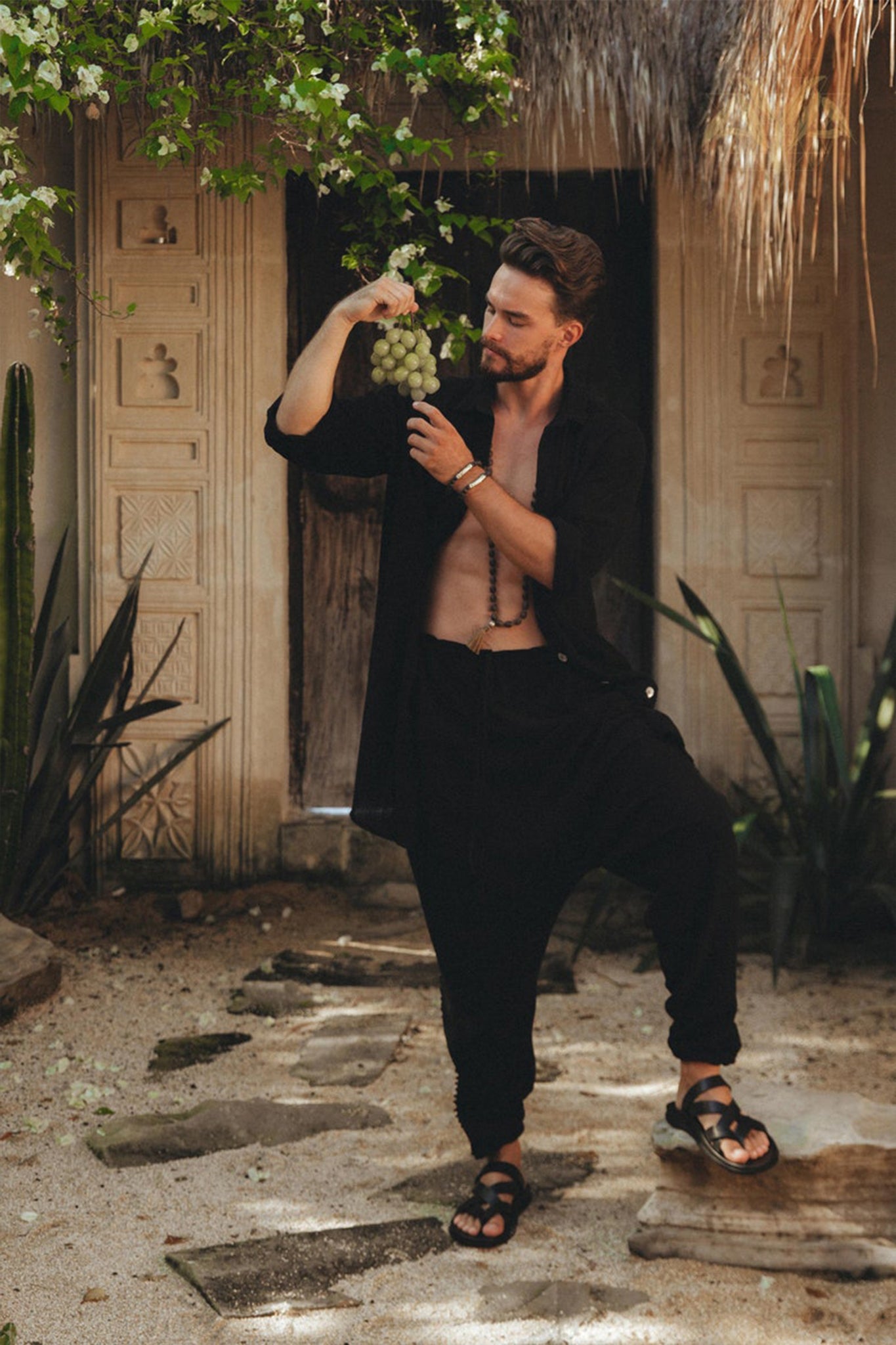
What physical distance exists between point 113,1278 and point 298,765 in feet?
9.22

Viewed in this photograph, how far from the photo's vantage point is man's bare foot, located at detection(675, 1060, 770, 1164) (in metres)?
2.26

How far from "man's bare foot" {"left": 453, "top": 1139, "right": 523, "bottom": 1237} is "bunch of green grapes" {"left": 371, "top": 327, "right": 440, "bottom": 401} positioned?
1.42 metres

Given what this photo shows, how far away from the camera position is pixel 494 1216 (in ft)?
7.93

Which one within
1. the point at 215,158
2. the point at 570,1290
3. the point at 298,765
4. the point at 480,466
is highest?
the point at 215,158

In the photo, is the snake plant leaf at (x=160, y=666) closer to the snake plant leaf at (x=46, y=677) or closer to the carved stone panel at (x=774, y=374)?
the snake plant leaf at (x=46, y=677)

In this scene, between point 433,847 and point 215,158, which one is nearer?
point 433,847

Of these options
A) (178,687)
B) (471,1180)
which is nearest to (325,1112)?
(471,1180)

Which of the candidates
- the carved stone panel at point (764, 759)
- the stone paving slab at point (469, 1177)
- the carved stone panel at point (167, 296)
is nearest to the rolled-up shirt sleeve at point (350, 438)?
the stone paving slab at point (469, 1177)

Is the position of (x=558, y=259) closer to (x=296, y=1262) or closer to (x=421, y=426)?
(x=421, y=426)

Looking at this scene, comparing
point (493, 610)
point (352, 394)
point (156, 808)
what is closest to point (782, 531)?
point (352, 394)

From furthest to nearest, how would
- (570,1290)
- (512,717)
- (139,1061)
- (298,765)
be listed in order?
(298,765) < (139,1061) < (512,717) < (570,1290)

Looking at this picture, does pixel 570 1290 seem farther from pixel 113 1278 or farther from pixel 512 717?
pixel 512 717

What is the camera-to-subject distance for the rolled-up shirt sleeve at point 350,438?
2.40 meters

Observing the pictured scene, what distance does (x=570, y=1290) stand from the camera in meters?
2.23
